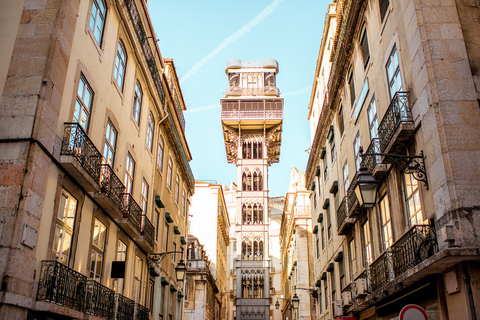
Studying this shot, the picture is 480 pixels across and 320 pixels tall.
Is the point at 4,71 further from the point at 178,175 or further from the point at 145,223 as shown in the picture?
the point at 178,175

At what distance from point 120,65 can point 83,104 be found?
167 inches

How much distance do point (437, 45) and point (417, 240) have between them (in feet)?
13.9

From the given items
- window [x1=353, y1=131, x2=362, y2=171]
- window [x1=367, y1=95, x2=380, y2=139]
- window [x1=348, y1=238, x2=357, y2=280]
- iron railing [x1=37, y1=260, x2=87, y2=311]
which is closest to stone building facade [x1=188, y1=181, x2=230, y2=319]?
window [x1=348, y1=238, x2=357, y2=280]

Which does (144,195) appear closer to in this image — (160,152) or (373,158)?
(160,152)

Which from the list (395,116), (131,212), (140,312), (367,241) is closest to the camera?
(395,116)

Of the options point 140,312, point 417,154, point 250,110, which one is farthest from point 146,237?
point 250,110

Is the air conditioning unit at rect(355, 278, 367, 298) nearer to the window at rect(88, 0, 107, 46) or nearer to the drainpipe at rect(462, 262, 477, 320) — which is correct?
the drainpipe at rect(462, 262, 477, 320)

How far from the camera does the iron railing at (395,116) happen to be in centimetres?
1120

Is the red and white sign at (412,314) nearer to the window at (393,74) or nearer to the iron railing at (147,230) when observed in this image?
the window at (393,74)

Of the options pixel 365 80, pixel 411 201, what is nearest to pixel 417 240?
pixel 411 201

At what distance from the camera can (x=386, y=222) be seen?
14180mm

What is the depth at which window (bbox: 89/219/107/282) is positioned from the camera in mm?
13365

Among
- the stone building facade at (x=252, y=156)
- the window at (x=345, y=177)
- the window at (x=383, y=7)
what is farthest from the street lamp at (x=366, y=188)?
the stone building facade at (x=252, y=156)

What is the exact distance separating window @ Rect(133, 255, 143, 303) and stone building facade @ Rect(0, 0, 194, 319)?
4 cm
